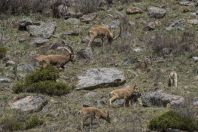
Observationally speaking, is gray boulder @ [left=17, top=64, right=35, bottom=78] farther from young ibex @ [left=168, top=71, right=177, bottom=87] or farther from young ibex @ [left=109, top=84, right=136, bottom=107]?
young ibex @ [left=168, top=71, right=177, bottom=87]

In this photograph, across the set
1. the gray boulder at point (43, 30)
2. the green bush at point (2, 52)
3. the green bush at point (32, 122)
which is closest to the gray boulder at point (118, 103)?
the green bush at point (32, 122)

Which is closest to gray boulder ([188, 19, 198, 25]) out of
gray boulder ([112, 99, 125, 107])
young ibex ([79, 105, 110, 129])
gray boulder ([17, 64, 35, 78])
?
gray boulder ([17, 64, 35, 78])

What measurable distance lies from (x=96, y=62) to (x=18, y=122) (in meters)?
5.14

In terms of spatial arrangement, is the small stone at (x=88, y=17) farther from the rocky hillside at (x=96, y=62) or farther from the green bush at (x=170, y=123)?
the green bush at (x=170, y=123)

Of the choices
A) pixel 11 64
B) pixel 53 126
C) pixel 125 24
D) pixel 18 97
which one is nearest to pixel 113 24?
pixel 125 24

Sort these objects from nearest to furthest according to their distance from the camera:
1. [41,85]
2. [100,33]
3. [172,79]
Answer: [41,85], [172,79], [100,33]

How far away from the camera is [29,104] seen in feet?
54.2

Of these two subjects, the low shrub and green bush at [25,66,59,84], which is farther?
the low shrub

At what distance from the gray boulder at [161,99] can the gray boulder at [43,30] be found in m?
6.15

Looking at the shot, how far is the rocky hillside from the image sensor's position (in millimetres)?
15961

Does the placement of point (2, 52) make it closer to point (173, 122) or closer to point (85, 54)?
point (85, 54)

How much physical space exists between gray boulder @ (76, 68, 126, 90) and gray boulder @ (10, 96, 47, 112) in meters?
1.55

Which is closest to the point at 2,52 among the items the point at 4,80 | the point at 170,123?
the point at 4,80

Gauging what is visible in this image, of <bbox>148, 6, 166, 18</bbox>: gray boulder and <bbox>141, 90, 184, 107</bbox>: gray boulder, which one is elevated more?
<bbox>148, 6, 166, 18</bbox>: gray boulder
